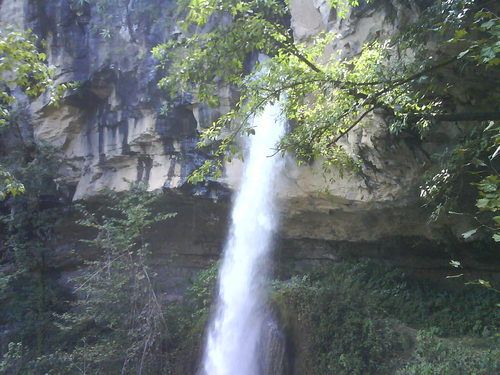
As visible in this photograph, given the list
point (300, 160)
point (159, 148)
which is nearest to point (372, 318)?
point (300, 160)

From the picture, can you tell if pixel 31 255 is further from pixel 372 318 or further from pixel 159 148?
pixel 372 318

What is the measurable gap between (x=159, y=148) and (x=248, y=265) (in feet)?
10.9

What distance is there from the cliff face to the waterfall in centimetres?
38

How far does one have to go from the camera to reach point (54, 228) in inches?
515

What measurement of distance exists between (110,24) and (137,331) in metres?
7.27

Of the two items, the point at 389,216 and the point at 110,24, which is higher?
the point at 110,24

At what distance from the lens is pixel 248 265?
36.9 feet

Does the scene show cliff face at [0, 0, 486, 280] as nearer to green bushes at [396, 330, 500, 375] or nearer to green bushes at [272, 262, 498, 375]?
green bushes at [272, 262, 498, 375]

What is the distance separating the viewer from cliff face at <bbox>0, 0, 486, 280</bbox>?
9695 mm

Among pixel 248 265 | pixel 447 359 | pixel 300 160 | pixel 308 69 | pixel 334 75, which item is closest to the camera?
pixel 334 75

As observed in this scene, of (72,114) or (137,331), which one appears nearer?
(137,331)

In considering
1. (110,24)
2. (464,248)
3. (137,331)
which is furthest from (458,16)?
(110,24)

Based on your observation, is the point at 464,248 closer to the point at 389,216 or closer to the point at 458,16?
the point at 389,216

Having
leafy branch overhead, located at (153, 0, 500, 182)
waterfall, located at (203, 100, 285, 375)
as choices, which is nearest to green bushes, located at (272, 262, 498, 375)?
waterfall, located at (203, 100, 285, 375)
